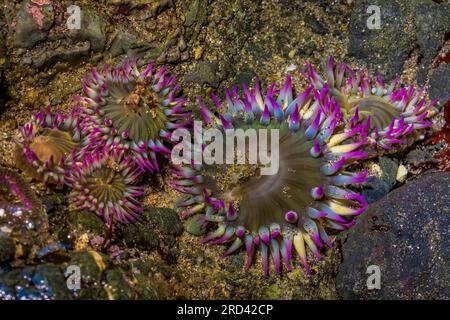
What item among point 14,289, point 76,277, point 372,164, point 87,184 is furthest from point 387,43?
point 14,289

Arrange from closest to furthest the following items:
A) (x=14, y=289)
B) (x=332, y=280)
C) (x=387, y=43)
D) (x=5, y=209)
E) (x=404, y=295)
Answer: (x=14, y=289) → (x=5, y=209) → (x=404, y=295) → (x=332, y=280) → (x=387, y=43)

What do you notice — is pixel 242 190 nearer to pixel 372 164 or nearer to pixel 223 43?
pixel 372 164

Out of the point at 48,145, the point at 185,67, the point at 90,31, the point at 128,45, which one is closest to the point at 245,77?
the point at 185,67

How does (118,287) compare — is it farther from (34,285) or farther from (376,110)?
(376,110)

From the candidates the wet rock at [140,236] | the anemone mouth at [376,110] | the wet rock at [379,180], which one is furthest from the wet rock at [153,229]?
the anemone mouth at [376,110]

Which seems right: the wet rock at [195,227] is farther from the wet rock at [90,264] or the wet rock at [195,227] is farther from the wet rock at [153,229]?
the wet rock at [90,264]

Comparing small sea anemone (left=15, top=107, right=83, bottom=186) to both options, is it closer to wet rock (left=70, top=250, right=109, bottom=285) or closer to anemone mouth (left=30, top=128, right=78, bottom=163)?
anemone mouth (left=30, top=128, right=78, bottom=163)

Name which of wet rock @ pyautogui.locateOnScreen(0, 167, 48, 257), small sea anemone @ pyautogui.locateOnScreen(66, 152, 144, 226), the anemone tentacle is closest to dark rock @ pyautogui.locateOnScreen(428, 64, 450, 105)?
small sea anemone @ pyautogui.locateOnScreen(66, 152, 144, 226)
